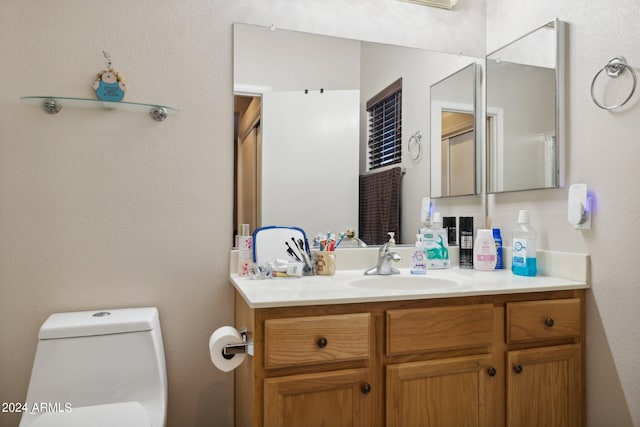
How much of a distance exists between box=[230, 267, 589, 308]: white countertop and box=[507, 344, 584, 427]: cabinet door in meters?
0.23

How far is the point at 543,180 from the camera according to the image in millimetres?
1675

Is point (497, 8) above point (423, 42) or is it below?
above

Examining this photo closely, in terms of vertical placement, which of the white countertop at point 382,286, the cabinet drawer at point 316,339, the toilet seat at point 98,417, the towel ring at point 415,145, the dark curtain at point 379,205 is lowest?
the toilet seat at point 98,417

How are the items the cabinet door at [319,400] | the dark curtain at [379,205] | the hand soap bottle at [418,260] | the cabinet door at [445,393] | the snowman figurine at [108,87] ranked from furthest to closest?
the dark curtain at [379,205], the hand soap bottle at [418,260], the snowman figurine at [108,87], the cabinet door at [445,393], the cabinet door at [319,400]

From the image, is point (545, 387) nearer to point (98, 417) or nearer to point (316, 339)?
point (316, 339)

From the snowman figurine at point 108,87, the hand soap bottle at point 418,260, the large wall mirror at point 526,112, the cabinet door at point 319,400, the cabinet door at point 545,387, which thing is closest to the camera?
the cabinet door at point 319,400

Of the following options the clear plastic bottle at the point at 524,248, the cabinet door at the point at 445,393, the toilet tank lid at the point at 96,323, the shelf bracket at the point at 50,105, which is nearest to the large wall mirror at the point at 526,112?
the clear plastic bottle at the point at 524,248

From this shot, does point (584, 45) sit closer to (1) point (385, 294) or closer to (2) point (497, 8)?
(2) point (497, 8)

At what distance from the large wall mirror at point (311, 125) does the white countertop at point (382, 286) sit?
0.89 feet

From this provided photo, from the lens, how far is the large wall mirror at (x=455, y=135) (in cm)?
197

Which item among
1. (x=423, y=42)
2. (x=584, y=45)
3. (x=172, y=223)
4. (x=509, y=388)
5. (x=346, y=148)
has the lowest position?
(x=509, y=388)

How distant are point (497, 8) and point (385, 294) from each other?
1.53 metres

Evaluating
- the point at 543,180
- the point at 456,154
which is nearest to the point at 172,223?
the point at 456,154

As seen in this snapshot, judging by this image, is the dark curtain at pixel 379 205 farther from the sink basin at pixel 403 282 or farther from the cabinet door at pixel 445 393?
the cabinet door at pixel 445 393
